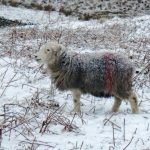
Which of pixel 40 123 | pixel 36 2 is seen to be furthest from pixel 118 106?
pixel 36 2

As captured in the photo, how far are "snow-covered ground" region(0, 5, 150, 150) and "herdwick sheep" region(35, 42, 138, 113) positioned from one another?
24cm

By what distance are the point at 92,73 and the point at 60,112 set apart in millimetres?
877

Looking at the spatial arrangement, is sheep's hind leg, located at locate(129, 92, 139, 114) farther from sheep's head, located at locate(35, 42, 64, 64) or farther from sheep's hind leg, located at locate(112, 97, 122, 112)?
sheep's head, located at locate(35, 42, 64, 64)

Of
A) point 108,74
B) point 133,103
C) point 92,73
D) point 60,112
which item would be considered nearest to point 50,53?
point 92,73

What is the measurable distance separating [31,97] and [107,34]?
6.46 m

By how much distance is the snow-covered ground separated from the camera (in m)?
5.41

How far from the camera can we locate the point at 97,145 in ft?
17.5

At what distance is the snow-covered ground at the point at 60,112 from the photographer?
213 inches

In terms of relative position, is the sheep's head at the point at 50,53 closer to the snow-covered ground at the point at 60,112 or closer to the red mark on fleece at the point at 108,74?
the snow-covered ground at the point at 60,112

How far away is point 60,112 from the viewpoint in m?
6.45

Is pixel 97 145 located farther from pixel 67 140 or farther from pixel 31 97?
pixel 31 97

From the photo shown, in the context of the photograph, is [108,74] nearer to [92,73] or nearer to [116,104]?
[92,73]

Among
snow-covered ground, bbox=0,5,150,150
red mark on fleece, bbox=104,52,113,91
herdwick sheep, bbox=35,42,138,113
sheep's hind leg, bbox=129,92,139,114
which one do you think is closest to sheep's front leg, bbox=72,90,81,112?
herdwick sheep, bbox=35,42,138,113

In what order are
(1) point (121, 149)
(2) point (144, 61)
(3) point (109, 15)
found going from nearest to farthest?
(1) point (121, 149) → (2) point (144, 61) → (3) point (109, 15)
